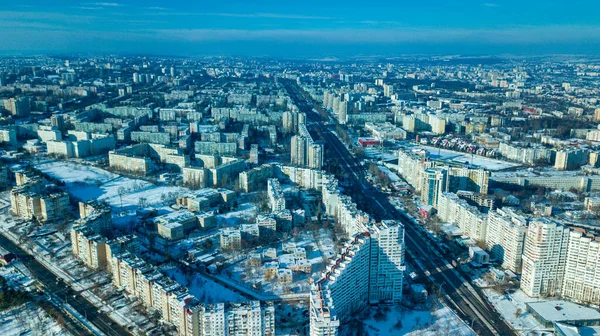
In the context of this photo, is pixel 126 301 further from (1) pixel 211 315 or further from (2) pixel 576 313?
(2) pixel 576 313

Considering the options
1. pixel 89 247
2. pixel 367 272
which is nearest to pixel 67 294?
pixel 89 247

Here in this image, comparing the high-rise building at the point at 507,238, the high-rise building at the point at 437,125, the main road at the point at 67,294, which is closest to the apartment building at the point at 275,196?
the high-rise building at the point at 507,238

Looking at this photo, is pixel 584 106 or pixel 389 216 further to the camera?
pixel 584 106

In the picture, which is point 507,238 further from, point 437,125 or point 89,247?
point 437,125

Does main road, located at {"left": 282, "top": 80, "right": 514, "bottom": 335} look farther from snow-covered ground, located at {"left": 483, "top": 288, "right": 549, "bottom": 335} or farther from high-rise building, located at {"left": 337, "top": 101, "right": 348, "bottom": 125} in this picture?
high-rise building, located at {"left": 337, "top": 101, "right": 348, "bottom": 125}

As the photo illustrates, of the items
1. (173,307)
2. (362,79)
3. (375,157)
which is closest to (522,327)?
(173,307)
